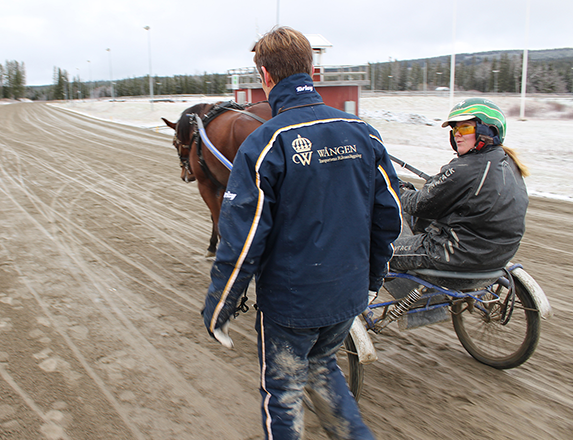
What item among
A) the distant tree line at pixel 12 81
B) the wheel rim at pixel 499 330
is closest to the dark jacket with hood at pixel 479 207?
the wheel rim at pixel 499 330

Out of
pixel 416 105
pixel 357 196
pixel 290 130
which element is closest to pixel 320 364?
pixel 357 196

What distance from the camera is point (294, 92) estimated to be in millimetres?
1780

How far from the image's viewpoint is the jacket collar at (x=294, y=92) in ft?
5.82

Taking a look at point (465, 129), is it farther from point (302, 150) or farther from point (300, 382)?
point (300, 382)

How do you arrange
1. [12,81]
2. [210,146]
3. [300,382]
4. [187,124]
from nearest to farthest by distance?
1. [300,382]
2. [210,146]
3. [187,124]
4. [12,81]

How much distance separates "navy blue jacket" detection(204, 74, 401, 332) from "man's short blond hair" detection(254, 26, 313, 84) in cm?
4

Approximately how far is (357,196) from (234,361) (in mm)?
1926

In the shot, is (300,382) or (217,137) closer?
(300,382)

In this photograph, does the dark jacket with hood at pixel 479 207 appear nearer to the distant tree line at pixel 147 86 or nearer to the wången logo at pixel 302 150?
the wången logo at pixel 302 150

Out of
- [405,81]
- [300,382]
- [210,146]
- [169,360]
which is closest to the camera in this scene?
[300,382]

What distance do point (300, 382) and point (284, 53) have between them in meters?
1.38

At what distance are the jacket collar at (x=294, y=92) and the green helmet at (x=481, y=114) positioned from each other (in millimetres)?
1140

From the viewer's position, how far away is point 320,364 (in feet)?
6.52

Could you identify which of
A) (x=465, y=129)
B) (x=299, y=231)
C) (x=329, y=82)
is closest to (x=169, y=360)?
(x=299, y=231)
